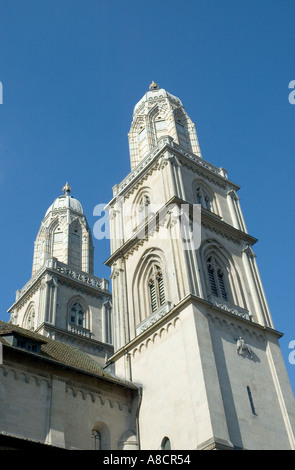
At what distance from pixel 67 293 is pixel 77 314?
1.81m

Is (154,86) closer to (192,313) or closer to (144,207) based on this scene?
(144,207)

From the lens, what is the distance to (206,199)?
34188 millimetres

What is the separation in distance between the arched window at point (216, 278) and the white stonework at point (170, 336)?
8 cm

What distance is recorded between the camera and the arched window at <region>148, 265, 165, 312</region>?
94.8 feet

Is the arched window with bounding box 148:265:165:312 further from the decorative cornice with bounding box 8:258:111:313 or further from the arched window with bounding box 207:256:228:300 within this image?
the decorative cornice with bounding box 8:258:111:313

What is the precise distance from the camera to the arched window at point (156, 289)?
28.9 m

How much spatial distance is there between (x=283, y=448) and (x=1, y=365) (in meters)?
12.8

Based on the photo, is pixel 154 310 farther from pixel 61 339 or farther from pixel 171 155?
pixel 61 339

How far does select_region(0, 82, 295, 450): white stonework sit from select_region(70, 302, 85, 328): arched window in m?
0.66

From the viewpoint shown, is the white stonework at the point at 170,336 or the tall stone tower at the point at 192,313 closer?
the white stonework at the point at 170,336

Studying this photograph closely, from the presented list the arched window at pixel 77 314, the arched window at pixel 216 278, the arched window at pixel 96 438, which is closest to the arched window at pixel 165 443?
the arched window at pixel 96 438

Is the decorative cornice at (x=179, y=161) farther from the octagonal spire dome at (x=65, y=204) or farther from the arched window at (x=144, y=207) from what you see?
the octagonal spire dome at (x=65, y=204)

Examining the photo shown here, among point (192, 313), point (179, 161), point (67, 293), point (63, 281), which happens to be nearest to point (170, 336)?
point (192, 313)
